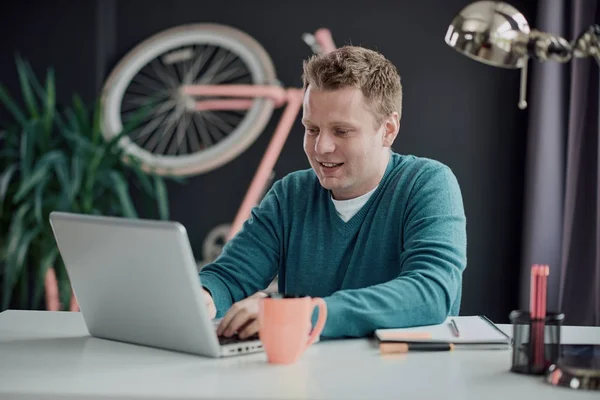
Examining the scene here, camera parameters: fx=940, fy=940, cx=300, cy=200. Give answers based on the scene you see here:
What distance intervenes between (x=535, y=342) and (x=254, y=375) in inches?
15.2

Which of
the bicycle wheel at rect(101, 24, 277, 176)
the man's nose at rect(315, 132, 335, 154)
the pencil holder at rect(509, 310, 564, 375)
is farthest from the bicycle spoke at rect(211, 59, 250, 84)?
the pencil holder at rect(509, 310, 564, 375)

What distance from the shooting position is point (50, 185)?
3656mm

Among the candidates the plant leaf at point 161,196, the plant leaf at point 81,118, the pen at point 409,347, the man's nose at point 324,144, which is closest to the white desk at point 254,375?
the pen at point 409,347

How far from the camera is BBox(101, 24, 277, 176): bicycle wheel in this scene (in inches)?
154

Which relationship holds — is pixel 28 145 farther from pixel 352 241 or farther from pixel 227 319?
pixel 227 319

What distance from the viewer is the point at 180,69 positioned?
13.3ft

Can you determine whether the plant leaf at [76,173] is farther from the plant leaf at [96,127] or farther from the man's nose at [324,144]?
the man's nose at [324,144]

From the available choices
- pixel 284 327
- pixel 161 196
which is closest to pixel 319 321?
pixel 284 327

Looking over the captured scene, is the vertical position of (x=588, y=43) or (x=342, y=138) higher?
(x=588, y=43)

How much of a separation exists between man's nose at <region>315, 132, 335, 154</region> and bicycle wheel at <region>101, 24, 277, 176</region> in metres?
1.98

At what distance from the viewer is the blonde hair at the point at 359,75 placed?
6.36 ft

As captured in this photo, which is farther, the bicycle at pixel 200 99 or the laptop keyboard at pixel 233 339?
the bicycle at pixel 200 99

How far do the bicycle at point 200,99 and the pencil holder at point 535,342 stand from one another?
2624 millimetres

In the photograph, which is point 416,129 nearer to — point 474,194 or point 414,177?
point 474,194
